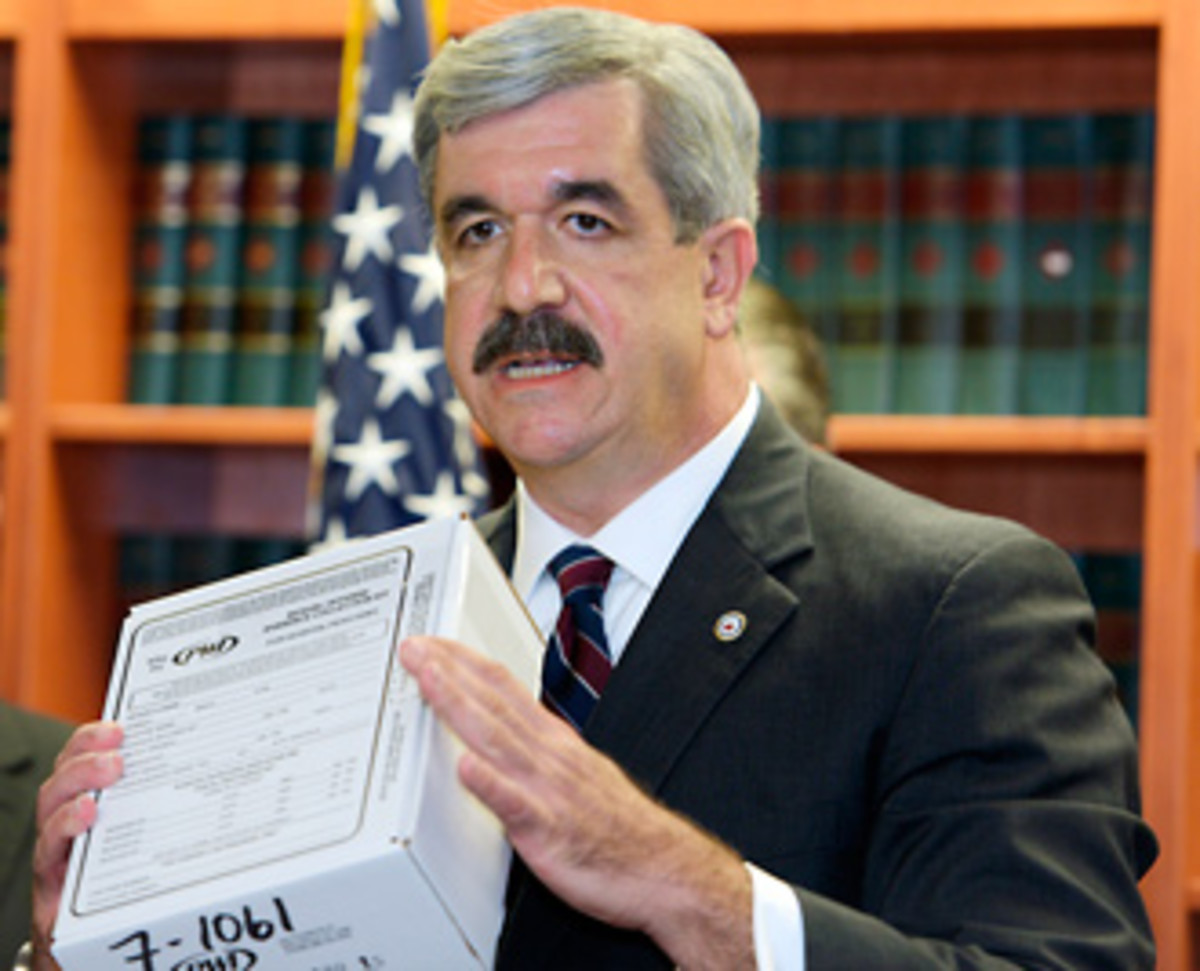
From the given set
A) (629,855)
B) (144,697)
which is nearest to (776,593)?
(629,855)

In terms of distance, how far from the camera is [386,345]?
9.35 feet

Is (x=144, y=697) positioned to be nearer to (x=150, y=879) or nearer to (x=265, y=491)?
(x=150, y=879)

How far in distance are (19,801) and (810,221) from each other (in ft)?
4.66

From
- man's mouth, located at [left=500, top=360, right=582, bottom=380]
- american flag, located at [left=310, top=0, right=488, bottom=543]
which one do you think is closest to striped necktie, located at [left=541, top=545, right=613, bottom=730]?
man's mouth, located at [left=500, top=360, right=582, bottom=380]

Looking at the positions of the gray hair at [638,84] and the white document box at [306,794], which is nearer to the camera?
the white document box at [306,794]

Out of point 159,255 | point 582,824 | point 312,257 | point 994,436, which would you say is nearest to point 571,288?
point 582,824

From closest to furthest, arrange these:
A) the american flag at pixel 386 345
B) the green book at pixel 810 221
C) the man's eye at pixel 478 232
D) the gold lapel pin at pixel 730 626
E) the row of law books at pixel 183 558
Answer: the gold lapel pin at pixel 730 626 → the man's eye at pixel 478 232 → the american flag at pixel 386 345 → the green book at pixel 810 221 → the row of law books at pixel 183 558

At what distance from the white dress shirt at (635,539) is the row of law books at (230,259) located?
57.0 inches

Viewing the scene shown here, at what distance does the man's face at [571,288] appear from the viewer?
172cm

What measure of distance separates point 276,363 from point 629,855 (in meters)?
1.98

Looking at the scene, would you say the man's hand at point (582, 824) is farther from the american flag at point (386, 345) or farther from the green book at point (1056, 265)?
the green book at point (1056, 265)

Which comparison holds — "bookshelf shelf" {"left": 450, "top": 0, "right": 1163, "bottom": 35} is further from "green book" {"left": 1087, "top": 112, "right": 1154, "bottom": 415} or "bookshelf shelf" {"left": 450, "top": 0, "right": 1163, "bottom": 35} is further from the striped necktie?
the striped necktie

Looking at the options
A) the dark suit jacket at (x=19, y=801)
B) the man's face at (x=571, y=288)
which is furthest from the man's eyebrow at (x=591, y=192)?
the dark suit jacket at (x=19, y=801)

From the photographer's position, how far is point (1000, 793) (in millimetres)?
1489
